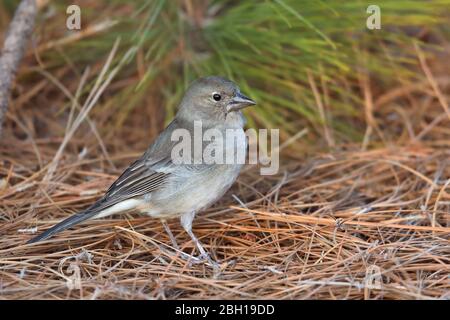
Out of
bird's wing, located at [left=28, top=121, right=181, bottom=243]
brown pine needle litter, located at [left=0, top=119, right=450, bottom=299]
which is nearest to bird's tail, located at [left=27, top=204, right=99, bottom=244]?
bird's wing, located at [left=28, top=121, right=181, bottom=243]

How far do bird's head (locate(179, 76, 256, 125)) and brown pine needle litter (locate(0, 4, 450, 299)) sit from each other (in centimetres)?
55

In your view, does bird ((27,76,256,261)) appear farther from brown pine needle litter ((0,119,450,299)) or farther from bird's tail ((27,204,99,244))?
brown pine needle litter ((0,119,450,299))

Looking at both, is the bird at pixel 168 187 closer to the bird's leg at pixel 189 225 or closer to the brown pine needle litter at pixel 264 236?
the bird's leg at pixel 189 225

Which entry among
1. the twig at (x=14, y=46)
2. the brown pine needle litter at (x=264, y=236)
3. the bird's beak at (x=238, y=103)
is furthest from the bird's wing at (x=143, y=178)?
the twig at (x=14, y=46)

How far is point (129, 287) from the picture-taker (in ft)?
10.2

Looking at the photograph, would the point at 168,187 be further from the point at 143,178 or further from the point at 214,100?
the point at 214,100

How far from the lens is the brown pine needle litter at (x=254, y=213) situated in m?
3.14

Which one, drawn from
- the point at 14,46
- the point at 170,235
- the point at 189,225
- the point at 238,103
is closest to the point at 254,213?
the point at 189,225

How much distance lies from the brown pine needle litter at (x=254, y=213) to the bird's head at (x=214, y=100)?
0.55 metres

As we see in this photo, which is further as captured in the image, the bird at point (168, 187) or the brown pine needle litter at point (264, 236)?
the bird at point (168, 187)

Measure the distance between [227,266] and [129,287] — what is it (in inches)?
22.7

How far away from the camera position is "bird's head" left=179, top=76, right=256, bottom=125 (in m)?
4.09
